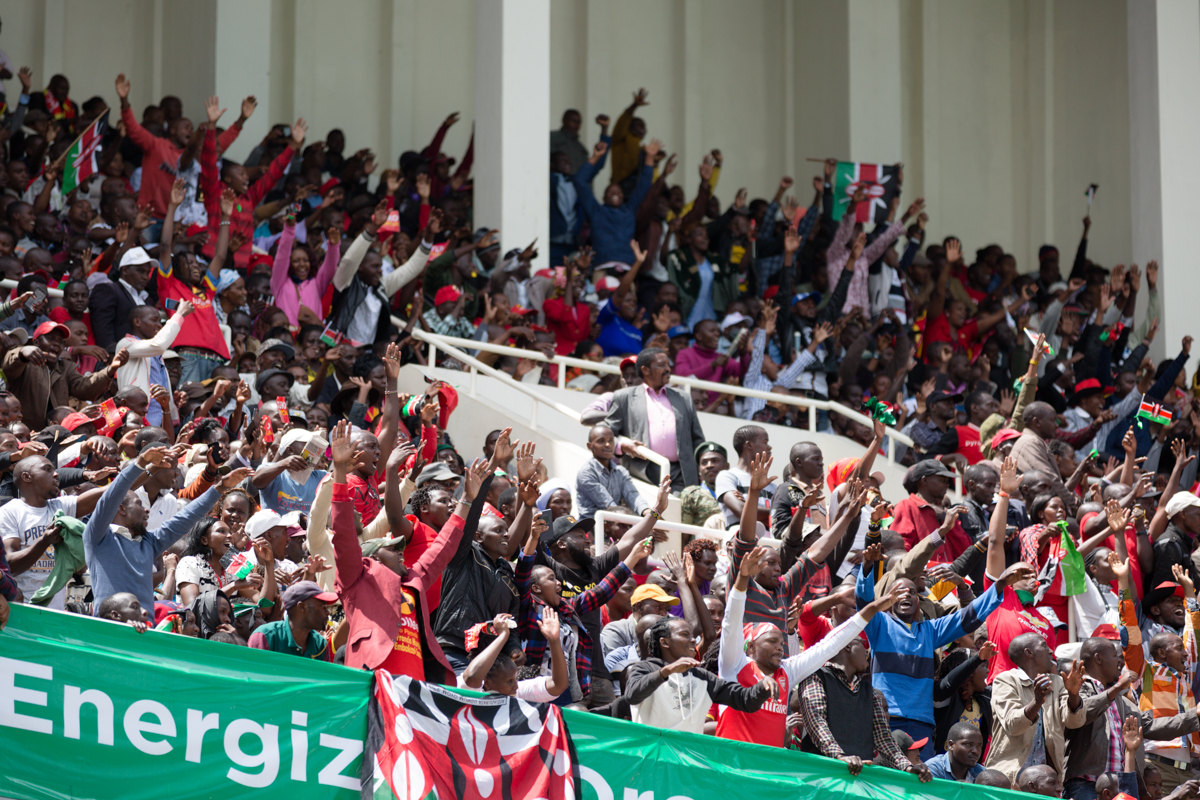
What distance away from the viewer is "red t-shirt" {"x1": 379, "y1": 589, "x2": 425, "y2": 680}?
7.58m

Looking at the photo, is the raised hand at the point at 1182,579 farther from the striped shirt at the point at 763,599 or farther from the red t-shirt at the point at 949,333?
the red t-shirt at the point at 949,333

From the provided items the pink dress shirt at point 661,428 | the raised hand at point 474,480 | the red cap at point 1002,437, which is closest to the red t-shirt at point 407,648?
the raised hand at point 474,480

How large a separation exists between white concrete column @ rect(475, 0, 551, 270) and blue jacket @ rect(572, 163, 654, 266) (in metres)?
0.72

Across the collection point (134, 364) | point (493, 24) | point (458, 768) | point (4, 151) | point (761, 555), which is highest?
point (493, 24)

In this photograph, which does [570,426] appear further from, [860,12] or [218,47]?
[860,12]

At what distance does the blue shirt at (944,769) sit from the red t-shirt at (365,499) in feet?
9.76

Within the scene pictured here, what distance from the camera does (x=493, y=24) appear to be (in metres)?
16.2

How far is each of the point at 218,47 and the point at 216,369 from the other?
6776 millimetres

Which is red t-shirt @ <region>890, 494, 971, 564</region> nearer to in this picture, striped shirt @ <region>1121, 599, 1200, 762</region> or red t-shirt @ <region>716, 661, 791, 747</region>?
striped shirt @ <region>1121, 599, 1200, 762</region>

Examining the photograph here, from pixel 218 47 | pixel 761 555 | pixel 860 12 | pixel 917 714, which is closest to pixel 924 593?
pixel 917 714

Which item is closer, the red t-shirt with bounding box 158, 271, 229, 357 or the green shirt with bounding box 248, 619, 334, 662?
the green shirt with bounding box 248, 619, 334, 662

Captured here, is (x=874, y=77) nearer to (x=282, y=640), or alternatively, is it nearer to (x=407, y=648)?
(x=407, y=648)

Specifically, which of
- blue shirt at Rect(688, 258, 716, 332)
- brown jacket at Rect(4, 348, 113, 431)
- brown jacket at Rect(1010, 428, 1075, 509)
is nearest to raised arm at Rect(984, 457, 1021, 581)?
brown jacket at Rect(1010, 428, 1075, 509)

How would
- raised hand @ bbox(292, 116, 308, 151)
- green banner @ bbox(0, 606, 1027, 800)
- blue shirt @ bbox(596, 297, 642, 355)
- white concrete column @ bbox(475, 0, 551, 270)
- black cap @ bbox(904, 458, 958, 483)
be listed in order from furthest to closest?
white concrete column @ bbox(475, 0, 551, 270), raised hand @ bbox(292, 116, 308, 151), blue shirt @ bbox(596, 297, 642, 355), black cap @ bbox(904, 458, 958, 483), green banner @ bbox(0, 606, 1027, 800)
